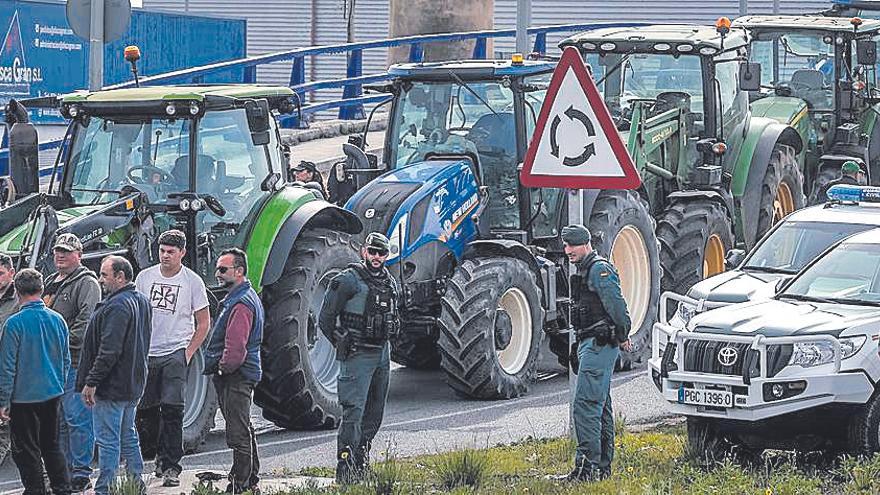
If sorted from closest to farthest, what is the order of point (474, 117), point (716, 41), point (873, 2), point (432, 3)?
point (474, 117)
point (716, 41)
point (873, 2)
point (432, 3)

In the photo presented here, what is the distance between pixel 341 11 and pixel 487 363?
3114 centimetres

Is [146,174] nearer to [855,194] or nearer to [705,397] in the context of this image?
[705,397]

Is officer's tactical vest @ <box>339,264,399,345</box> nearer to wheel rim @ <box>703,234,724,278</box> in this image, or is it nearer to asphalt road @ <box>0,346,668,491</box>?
asphalt road @ <box>0,346,668,491</box>

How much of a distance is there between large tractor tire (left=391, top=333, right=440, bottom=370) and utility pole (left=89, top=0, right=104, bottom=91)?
3.54m

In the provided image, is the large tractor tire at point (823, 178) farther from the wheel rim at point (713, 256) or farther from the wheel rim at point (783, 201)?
the wheel rim at point (713, 256)

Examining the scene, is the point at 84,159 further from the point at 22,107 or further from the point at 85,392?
the point at 85,392

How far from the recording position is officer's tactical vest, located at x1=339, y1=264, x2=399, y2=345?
10211mm

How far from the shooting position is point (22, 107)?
12250 mm

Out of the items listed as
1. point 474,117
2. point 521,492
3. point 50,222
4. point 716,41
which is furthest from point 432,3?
point 521,492

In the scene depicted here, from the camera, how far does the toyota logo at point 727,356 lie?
10562mm

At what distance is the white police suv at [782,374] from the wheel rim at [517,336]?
113 inches

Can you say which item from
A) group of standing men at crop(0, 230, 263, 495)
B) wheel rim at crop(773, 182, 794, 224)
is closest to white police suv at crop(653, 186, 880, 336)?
group of standing men at crop(0, 230, 263, 495)

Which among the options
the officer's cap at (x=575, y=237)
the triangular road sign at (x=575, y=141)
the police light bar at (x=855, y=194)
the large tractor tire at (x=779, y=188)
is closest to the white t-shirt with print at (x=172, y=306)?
the triangular road sign at (x=575, y=141)

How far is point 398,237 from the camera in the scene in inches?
531
